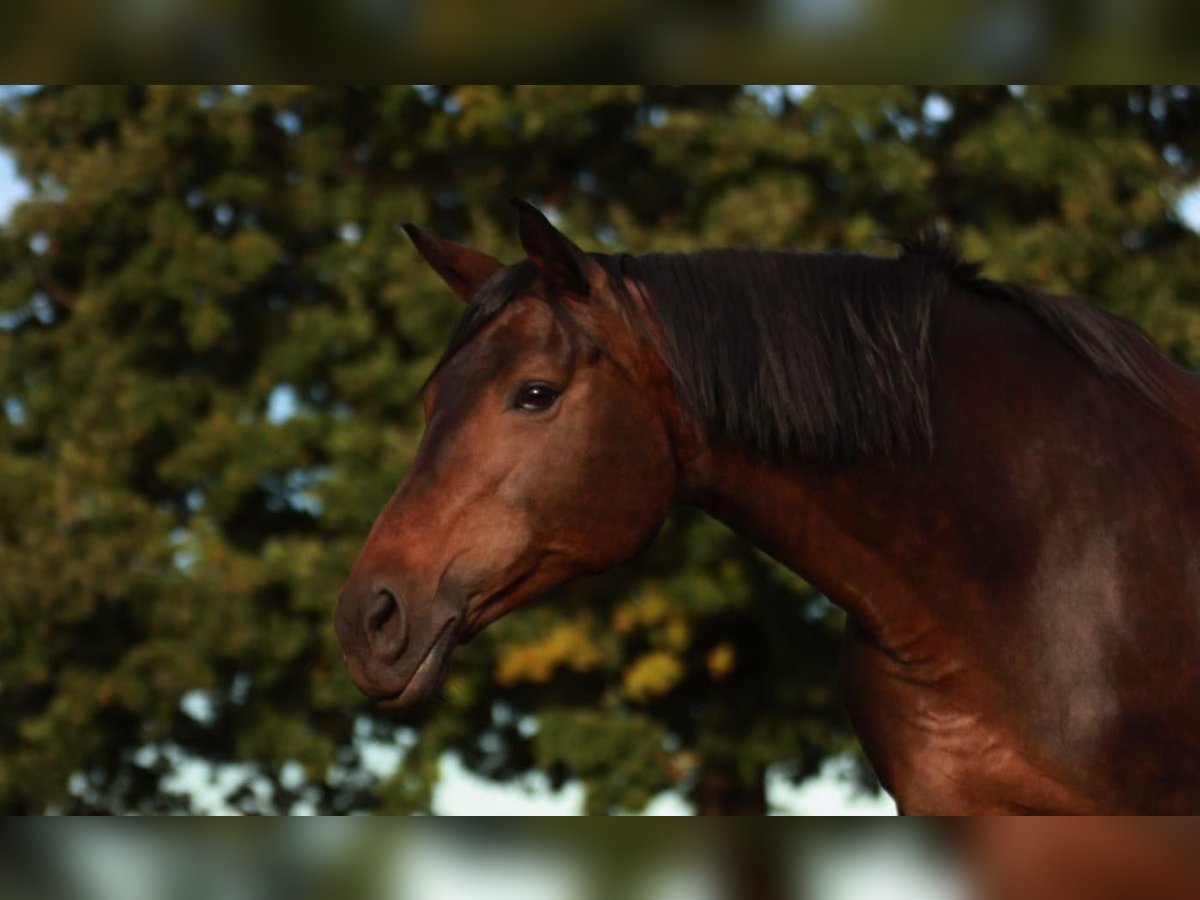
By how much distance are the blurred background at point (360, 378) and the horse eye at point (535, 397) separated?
4078 millimetres

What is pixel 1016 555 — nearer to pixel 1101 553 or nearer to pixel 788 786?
pixel 1101 553

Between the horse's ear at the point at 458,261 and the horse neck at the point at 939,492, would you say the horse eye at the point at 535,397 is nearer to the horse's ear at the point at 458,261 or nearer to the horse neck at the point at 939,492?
the horse neck at the point at 939,492

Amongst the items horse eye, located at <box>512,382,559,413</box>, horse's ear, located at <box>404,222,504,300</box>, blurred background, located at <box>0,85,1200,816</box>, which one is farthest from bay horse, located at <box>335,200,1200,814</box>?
blurred background, located at <box>0,85,1200,816</box>

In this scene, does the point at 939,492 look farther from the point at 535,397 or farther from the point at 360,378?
the point at 360,378

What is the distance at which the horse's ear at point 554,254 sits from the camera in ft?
9.43

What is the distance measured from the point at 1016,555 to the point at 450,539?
3.45 feet

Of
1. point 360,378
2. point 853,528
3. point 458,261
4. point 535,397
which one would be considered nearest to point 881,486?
point 853,528

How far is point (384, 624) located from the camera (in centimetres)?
275

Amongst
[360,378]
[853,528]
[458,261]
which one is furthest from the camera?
[360,378]

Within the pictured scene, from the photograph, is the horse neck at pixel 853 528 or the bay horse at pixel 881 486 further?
the horse neck at pixel 853 528

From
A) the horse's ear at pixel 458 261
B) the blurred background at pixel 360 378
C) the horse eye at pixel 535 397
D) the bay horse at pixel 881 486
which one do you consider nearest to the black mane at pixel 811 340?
the bay horse at pixel 881 486

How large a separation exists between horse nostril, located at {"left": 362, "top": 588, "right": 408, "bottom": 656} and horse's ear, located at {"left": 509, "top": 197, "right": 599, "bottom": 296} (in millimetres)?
712

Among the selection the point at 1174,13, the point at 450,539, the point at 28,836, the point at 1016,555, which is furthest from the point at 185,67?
the point at 1016,555

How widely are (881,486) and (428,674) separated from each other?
93cm
